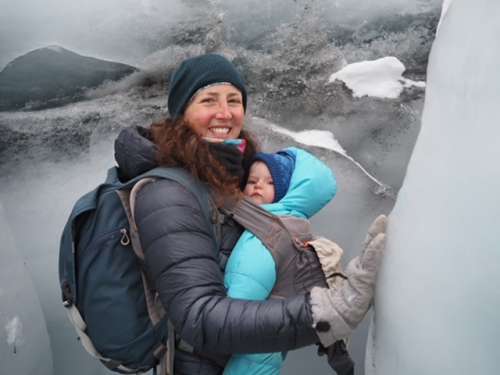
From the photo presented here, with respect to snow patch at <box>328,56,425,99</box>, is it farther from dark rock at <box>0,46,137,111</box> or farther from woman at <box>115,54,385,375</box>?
woman at <box>115,54,385,375</box>

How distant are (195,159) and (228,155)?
67 millimetres

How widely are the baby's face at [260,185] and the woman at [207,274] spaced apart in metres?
0.14

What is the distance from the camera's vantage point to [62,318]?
1702 millimetres

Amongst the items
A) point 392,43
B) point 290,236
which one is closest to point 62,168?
point 290,236

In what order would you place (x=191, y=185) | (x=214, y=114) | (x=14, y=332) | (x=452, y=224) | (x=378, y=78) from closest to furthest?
1. (x=452, y=224)
2. (x=191, y=185)
3. (x=214, y=114)
4. (x=14, y=332)
5. (x=378, y=78)

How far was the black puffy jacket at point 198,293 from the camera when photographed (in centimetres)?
85

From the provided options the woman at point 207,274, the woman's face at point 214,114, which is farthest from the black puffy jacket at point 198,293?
the woman's face at point 214,114

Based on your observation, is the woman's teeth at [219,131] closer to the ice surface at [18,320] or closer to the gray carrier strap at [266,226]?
the gray carrier strap at [266,226]

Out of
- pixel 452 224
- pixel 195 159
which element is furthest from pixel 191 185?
pixel 452 224

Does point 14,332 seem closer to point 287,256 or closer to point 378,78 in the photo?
point 287,256

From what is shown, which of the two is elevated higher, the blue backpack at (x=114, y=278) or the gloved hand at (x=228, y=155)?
the gloved hand at (x=228, y=155)

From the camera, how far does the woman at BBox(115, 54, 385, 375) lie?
853mm

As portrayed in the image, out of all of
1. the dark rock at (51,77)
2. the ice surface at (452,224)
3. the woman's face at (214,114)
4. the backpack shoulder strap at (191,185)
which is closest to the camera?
the ice surface at (452,224)

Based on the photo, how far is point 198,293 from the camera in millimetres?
869
